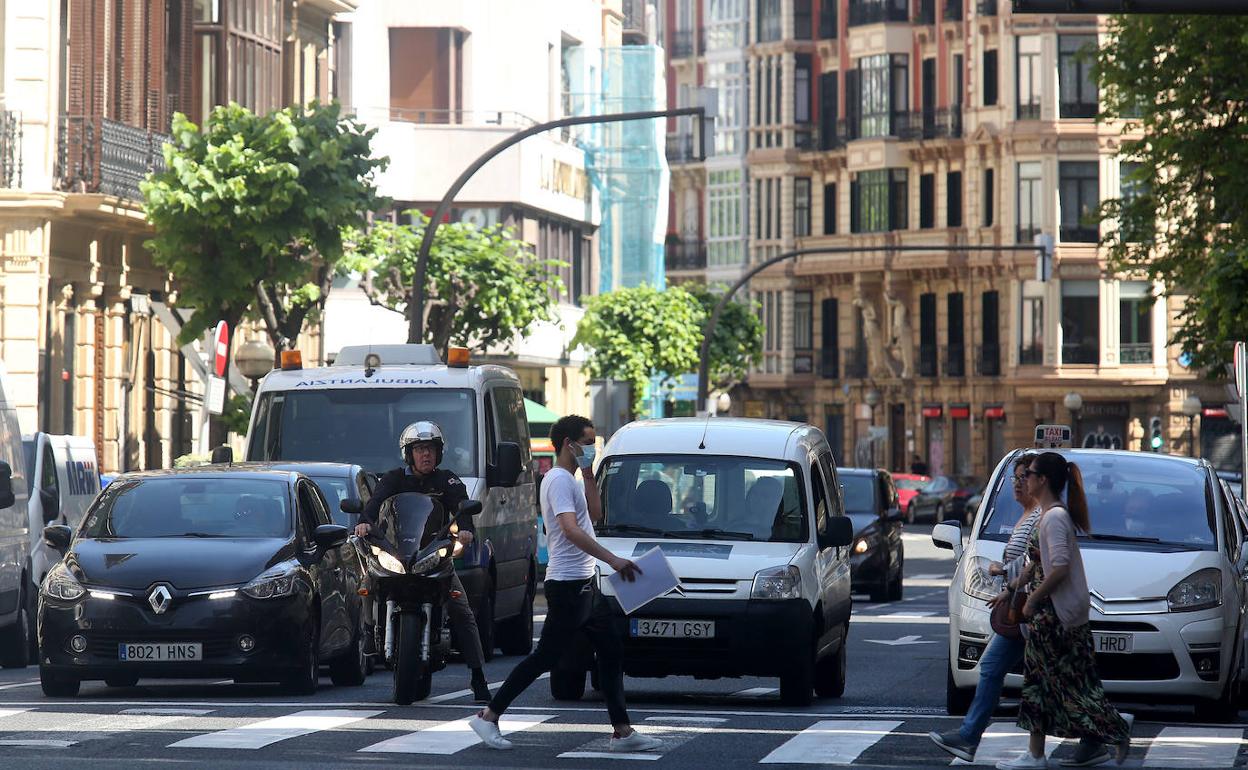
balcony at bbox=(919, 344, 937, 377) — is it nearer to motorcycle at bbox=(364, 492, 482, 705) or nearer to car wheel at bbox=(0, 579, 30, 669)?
car wheel at bbox=(0, 579, 30, 669)

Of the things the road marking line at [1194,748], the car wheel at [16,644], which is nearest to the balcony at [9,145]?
the car wheel at [16,644]

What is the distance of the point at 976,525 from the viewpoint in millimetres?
16547

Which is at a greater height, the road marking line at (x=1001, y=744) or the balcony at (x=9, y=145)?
the balcony at (x=9, y=145)

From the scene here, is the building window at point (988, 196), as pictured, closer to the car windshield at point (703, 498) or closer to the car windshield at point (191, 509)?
the car windshield at point (703, 498)

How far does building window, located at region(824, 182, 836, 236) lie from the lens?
89875 mm

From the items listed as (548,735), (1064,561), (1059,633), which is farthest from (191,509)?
(1064,561)

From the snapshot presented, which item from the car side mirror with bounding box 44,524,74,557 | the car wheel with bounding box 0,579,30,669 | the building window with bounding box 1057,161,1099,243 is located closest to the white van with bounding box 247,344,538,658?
the car wheel with bounding box 0,579,30,669

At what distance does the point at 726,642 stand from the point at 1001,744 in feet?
8.44

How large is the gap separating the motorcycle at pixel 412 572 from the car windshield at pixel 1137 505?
3.36 m

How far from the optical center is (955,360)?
83.4 metres

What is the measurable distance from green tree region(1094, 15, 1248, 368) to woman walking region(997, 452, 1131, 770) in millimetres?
21446

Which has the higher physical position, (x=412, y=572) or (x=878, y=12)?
(x=878, y=12)

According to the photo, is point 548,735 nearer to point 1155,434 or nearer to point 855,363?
point 1155,434

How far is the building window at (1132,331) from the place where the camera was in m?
78.2
